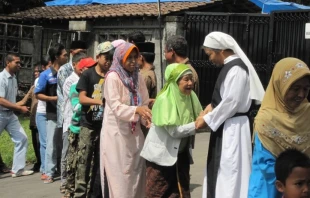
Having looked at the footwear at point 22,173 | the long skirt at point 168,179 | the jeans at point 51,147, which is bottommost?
the footwear at point 22,173

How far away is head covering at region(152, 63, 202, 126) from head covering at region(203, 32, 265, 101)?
529 mm

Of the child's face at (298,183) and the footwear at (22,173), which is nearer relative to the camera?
the child's face at (298,183)

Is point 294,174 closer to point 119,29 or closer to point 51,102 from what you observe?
point 51,102

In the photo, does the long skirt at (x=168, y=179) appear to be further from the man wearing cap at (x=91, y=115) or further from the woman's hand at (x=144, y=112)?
the man wearing cap at (x=91, y=115)

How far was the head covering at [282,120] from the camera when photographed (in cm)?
391

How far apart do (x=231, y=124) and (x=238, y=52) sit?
61 centimetres

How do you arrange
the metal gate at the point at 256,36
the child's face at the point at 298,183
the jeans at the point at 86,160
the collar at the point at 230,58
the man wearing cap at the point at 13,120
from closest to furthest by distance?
A: the child's face at the point at 298,183 < the collar at the point at 230,58 < the jeans at the point at 86,160 < the man wearing cap at the point at 13,120 < the metal gate at the point at 256,36

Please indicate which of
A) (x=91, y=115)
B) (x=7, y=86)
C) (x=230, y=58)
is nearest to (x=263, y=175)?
(x=230, y=58)

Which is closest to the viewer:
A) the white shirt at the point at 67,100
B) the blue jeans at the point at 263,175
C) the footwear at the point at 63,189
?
the blue jeans at the point at 263,175

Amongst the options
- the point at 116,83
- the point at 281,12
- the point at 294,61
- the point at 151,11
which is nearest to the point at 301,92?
the point at 294,61

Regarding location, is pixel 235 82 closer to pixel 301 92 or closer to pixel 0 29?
pixel 301 92

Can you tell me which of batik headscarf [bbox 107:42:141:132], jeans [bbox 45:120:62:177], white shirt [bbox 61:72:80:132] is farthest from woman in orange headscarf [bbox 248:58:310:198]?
jeans [bbox 45:120:62:177]

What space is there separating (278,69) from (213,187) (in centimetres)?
130

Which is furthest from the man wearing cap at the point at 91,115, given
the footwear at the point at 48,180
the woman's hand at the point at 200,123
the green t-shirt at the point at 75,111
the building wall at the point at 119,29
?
the building wall at the point at 119,29
